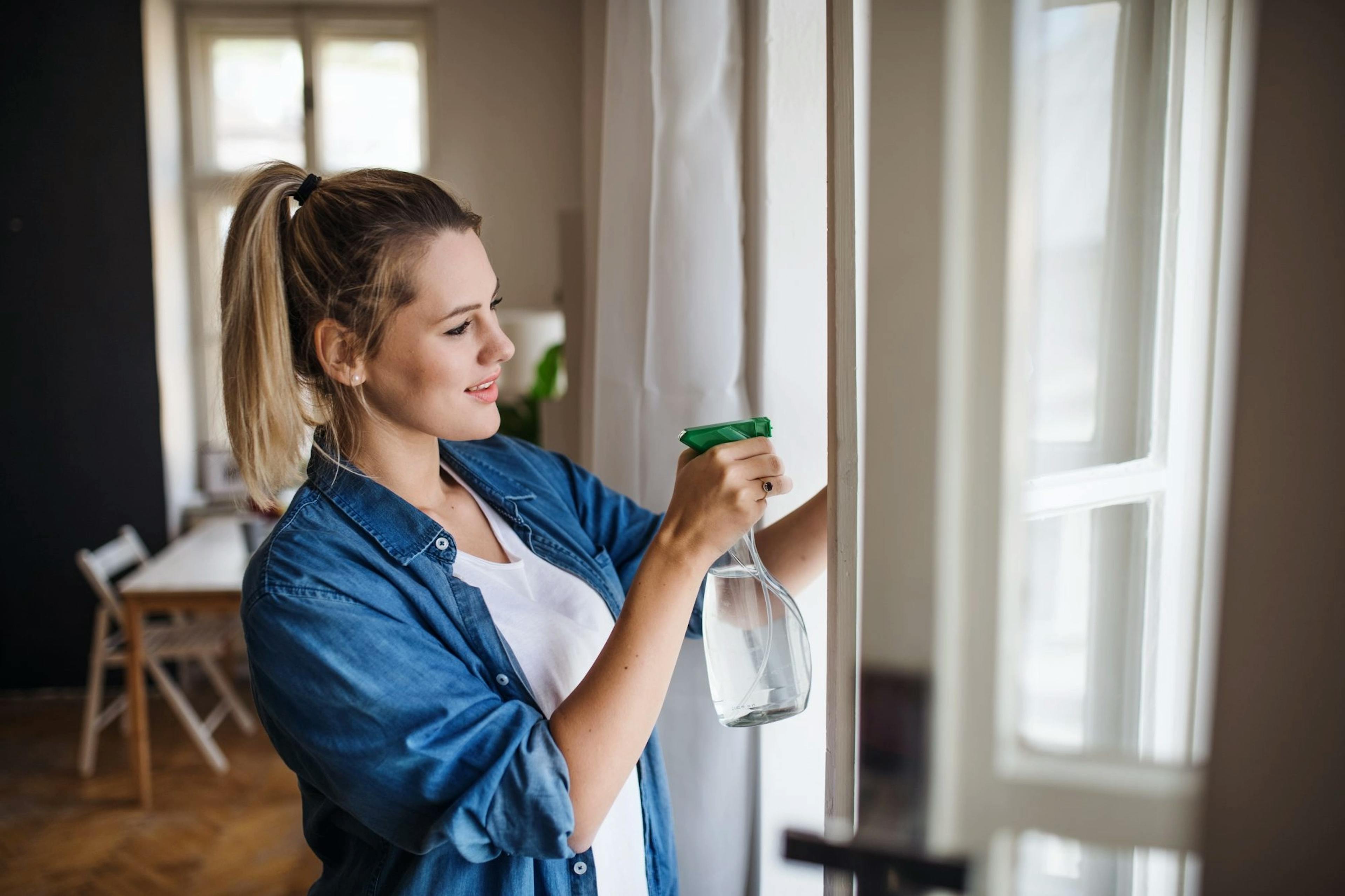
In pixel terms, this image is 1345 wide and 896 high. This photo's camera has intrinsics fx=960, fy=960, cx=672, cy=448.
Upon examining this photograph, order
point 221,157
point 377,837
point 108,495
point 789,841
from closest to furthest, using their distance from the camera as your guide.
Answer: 1. point 789,841
2. point 377,837
3. point 108,495
4. point 221,157

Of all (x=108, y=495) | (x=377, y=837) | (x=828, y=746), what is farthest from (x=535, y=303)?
(x=828, y=746)

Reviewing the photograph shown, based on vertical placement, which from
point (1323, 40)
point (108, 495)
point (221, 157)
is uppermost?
point (221, 157)

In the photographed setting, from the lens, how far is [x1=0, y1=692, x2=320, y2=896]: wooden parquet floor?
2.50 meters

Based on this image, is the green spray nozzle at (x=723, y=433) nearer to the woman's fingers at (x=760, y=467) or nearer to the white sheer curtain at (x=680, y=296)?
the woman's fingers at (x=760, y=467)

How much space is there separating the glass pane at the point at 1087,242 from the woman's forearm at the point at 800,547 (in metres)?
0.56

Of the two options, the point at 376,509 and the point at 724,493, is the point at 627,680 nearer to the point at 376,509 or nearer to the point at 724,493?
the point at 724,493

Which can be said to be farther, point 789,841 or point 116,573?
point 116,573

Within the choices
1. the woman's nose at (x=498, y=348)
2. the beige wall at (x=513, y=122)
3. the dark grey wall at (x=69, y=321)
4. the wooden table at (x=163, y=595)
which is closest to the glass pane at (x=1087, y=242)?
the woman's nose at (x=498, y=348)

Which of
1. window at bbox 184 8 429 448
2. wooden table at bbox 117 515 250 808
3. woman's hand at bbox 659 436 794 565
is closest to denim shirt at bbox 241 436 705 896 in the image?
woman's hand at bbox 659 436 794 565

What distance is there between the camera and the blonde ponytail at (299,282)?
91 centimetres

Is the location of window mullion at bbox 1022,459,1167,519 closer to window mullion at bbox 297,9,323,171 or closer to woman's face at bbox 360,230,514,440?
woman's face at bbox 360,230,514,440

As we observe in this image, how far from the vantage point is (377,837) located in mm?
917

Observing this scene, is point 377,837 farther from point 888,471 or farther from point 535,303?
point 535,303

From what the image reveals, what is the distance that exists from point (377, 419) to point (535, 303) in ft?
11.2
